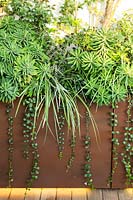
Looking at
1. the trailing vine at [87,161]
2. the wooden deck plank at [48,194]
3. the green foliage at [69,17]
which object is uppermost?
the green foliage at [69,17]

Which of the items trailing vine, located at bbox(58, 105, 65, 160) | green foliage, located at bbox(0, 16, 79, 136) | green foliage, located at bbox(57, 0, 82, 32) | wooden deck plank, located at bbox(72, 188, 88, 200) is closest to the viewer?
green foliage, located at bbox(0, 16, 79, 136)

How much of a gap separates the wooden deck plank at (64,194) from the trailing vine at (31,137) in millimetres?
220

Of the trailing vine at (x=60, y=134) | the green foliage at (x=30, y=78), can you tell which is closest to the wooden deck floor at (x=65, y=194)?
the trailing vine at (x=60, y=134)

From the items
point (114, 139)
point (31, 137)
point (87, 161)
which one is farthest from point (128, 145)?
point (31, 137)

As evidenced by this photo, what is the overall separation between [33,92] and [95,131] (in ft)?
1.71

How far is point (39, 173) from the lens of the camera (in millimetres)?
2689

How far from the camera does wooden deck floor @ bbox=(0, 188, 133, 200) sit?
2684 mm

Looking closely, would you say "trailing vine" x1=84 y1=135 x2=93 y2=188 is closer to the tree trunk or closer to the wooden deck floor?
the wooden deck floor

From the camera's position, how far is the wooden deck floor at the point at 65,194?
2684 millimetres

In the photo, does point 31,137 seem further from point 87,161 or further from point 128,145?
point 128,145

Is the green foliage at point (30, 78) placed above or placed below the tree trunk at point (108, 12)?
below

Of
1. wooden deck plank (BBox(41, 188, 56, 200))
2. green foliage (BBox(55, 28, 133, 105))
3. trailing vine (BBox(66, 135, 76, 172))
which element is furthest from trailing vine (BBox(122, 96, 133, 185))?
wooden deck plank (BBox(41, 188, 56, 200))

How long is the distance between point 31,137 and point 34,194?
18.2 inches

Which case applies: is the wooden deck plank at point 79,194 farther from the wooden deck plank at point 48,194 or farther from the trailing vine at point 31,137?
the trailing vine at point 31,137
